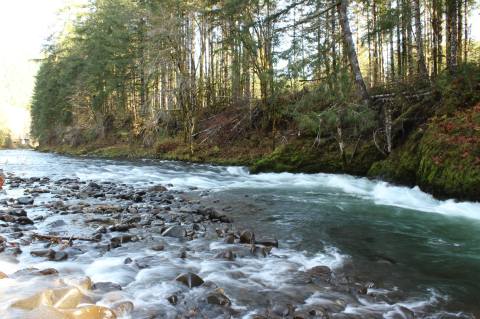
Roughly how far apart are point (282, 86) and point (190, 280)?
40.4ft

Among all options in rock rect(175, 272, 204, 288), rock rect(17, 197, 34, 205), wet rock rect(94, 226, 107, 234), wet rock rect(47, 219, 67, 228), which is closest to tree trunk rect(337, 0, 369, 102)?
wet rock rect(94, 226, 107, 234)

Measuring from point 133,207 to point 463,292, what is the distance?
7479 mm

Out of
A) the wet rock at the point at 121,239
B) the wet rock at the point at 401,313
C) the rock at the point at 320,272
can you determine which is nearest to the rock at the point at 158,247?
the wet rock at the point at 121,239

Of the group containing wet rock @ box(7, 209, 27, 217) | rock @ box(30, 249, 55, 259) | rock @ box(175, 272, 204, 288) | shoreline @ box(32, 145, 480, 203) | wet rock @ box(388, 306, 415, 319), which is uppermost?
shoreline @ box(32, 145, 480, 203)

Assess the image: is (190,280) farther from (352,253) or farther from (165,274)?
(352,253)

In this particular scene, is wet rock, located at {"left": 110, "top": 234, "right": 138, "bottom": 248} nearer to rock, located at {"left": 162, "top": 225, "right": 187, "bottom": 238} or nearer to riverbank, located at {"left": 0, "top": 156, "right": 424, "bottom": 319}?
riverbank, located at {"left": 0, "top": 156, "right": 424, "bottom": 319}

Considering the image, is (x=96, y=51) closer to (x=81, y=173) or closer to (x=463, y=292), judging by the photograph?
(x=81, y=173)

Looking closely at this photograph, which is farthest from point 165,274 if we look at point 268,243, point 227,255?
point 268,243

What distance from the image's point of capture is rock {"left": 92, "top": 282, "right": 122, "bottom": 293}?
15.7ft

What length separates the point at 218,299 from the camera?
4.55 metres

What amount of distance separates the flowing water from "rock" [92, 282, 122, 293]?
0.49 ft

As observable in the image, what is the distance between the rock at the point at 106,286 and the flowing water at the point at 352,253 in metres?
0.15

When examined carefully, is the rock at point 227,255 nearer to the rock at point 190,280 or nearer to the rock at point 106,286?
the rock at point 190,280

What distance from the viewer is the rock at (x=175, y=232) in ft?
24.2
